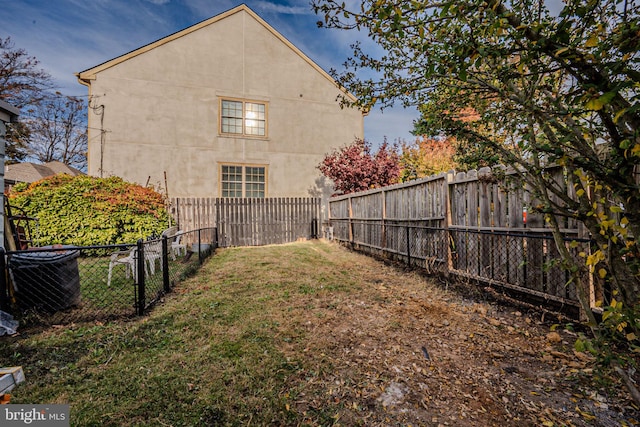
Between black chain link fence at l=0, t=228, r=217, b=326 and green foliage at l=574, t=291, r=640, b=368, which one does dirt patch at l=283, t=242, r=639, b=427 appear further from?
black chain link fence at l=0, t=228, r=217, b=326

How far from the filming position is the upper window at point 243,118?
12847mm

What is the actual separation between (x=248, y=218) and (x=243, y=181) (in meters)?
2.27

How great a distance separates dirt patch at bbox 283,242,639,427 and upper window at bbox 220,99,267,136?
10.9m

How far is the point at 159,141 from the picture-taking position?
39.0 feet

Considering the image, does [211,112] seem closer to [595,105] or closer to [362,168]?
[362,168]

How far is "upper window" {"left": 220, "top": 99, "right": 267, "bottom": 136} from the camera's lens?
1285cm

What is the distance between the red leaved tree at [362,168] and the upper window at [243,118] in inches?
144

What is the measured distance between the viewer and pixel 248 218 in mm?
11672

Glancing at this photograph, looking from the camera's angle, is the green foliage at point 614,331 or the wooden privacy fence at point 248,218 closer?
the green foliage at point 614,331

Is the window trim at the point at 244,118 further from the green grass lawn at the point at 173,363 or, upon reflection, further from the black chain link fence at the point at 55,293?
the green grass lawn at the point at 173,363

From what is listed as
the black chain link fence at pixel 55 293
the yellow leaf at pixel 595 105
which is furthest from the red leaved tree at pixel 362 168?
the yellow leaf at pixel 595 105

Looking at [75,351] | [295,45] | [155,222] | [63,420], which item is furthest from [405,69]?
[295,45]

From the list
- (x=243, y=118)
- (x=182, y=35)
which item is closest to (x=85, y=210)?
(x=243, y=118)

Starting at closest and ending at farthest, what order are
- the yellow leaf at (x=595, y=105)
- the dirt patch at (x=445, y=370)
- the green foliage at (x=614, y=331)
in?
the yellow leaf at (x=595, y=105)
the green foliage at (x=614, y=331)
the dirt patch at (x=445, y=370)
